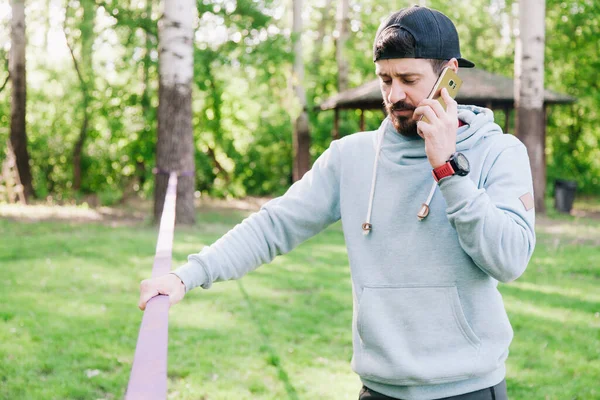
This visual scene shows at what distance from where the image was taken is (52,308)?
668 centimetres

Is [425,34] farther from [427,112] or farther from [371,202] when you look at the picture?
[371,202]

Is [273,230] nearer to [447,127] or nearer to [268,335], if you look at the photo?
[447,127]

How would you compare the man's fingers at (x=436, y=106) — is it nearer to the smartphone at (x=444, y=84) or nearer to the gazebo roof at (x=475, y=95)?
the smartphone at (x=444, y=84)

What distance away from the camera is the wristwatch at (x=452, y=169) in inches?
74.8

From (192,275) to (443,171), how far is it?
2.79 ft

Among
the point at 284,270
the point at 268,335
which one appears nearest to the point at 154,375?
the point at 268,335

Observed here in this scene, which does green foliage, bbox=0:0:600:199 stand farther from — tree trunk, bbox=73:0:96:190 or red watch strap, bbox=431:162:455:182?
red watch strap, bbox=431:162:455:182

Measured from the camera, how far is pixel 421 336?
2.12m

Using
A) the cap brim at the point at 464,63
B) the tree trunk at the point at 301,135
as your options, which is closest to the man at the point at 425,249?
the cap brim at the point at 464,63

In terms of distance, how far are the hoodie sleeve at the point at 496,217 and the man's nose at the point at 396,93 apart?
0.34 m

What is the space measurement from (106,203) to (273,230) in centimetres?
1732

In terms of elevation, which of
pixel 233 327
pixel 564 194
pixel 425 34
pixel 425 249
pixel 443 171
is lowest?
pixel 564 194

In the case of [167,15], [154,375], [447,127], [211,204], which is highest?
[167,15]

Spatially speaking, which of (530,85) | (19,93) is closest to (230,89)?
(19,93)
